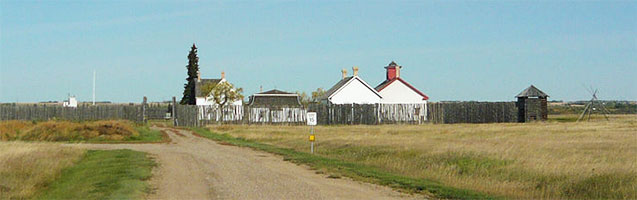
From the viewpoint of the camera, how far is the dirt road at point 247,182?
13023mm

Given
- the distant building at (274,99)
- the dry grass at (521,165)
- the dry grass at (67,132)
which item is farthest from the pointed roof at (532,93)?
the dry grass at (67,132)

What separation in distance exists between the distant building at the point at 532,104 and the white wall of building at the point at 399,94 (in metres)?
10.5

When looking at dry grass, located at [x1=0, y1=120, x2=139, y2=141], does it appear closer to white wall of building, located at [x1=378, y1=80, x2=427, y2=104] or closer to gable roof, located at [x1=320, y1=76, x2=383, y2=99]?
gable roof, located at [x1=320, y1=76, x2=383, y2=99]

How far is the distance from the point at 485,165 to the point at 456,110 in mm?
43564

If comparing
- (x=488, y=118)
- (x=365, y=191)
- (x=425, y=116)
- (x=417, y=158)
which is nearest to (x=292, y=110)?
(x=425, y=116)

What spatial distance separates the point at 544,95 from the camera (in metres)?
62.8

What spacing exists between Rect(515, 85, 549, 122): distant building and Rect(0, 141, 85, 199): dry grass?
46372 mm

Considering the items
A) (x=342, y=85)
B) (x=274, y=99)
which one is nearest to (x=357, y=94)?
(x=342, y=85)

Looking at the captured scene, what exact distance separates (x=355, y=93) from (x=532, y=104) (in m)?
16.6

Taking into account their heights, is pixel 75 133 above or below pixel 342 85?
below

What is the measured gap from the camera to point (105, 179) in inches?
628

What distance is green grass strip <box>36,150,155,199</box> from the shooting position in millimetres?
13625

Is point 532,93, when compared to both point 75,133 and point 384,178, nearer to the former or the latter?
point 75,133

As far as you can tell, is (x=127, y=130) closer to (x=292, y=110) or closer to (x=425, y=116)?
(x=292, y=110)
